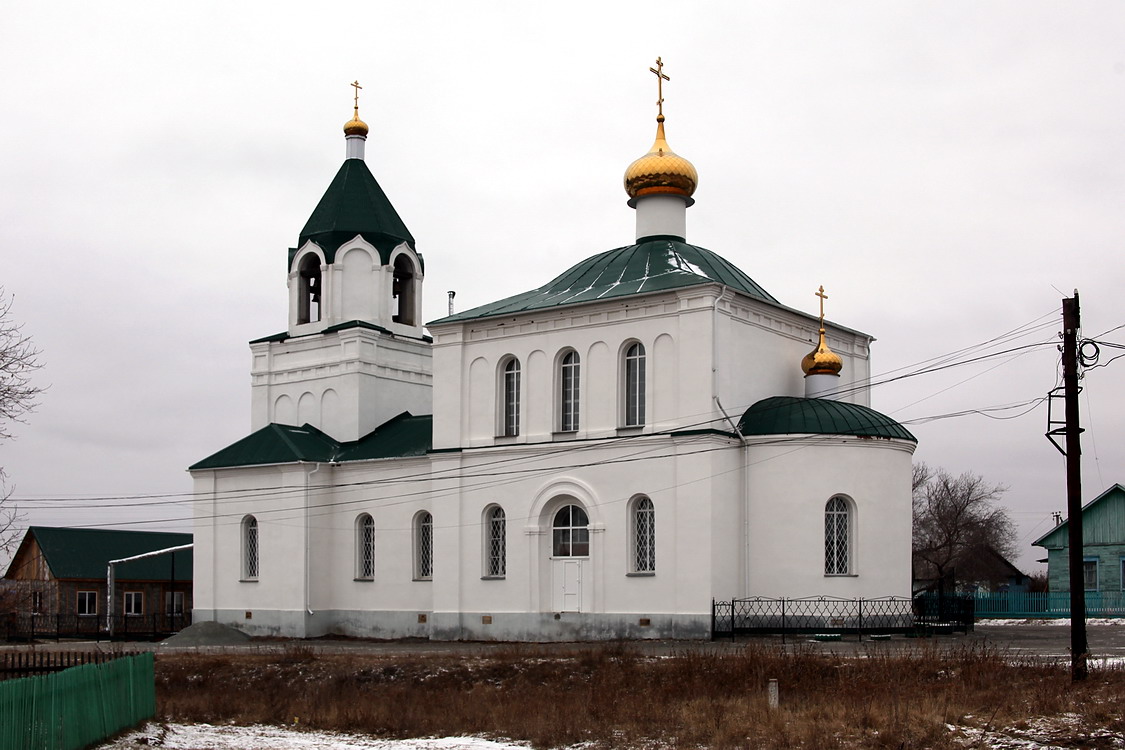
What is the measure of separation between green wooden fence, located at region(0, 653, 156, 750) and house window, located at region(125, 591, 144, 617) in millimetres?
32637

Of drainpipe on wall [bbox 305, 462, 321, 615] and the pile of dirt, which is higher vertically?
drainpipe on wall [bbox 305, 462, 321, 615]

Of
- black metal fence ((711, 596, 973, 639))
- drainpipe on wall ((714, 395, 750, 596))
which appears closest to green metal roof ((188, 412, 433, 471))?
drainpipe on wall ((714, 395, 750, 596))

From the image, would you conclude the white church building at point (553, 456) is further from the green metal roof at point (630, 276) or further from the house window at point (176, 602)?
the house window at point (176, 602)

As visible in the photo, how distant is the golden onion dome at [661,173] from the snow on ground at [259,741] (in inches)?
710

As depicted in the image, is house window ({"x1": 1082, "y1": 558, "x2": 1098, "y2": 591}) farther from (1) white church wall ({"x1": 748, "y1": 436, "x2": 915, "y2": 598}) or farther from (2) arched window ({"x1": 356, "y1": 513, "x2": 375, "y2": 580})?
(2) arched window ({"x1": 356, "y1": 513, "x2": 375, "y2": 580})

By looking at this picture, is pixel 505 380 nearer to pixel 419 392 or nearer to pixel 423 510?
pixel 423 510

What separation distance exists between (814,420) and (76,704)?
1737 cm

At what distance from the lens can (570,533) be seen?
31.0m

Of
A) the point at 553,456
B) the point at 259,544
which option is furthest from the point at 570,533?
the point at 259,544

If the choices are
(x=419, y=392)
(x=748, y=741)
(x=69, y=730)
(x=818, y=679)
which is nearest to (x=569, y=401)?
(x=419, y=392)

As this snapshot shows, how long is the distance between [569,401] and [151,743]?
15.4 metres

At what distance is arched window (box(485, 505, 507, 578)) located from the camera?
32.1 m

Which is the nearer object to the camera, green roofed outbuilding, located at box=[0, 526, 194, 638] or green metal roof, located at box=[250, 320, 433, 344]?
green metal roof, located at box=[250, 320, 433, 344]

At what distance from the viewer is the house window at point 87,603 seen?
5062cm
